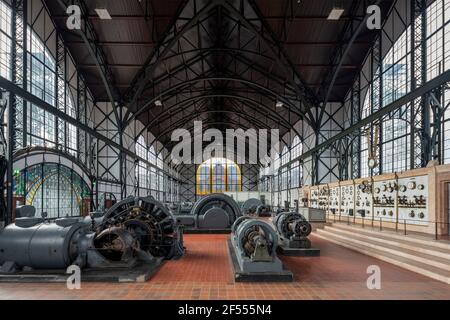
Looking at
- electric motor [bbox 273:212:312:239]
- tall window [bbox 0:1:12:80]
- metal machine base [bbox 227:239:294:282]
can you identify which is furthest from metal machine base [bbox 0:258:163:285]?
tall window [bbox 0:1:12:80]

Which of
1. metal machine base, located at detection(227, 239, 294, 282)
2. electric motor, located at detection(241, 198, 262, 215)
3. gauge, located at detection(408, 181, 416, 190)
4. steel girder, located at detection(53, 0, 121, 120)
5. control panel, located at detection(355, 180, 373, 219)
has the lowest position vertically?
electric motor, located at detection(241, 198, 262, 215)

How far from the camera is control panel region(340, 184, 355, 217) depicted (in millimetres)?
18470

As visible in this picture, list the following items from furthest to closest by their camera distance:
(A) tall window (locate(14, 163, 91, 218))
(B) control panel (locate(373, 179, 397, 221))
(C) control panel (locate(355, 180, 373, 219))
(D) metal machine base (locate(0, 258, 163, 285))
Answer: (C) control panel (locate(355, 180, 373, 219)) → (A) tall window (locate(14, 163, 91, 218)) → (B) control panel (locate(373, 179, 397, 221)) → (D) metal machine base (locate(0, 258, 163, 285))

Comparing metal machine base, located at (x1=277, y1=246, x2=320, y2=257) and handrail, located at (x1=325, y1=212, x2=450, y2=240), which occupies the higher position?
handrail, located at (x1=325, y1=212, x2=450, y2=240)

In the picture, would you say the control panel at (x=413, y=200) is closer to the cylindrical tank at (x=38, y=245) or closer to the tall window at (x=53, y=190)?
the cylindrical tank at (x=38, y=245)

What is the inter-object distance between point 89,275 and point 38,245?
1360 millimetres

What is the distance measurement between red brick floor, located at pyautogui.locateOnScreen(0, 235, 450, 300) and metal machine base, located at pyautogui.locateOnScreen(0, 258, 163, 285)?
180mm

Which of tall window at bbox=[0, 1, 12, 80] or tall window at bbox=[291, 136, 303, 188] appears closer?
tall window at bbox=[0, 1, 12, 80]

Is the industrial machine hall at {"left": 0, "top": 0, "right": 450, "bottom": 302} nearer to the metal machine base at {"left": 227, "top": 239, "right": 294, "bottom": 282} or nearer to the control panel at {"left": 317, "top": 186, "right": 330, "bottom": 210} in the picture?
the metal machine base at {"left": 227, "top": 239, "right": 294, "bottom": 282}

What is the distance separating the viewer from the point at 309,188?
26.8 meters

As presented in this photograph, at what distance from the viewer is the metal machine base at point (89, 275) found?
7.89m

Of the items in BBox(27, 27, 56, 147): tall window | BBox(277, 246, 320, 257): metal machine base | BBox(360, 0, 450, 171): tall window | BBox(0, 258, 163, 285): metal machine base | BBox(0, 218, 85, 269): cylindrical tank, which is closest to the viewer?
BBox(0, 258, 163, 285): metal machine base

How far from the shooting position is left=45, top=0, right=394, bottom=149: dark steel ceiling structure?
1948cm

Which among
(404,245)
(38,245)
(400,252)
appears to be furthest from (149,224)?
(404,245)
